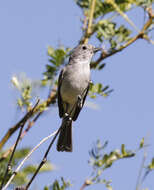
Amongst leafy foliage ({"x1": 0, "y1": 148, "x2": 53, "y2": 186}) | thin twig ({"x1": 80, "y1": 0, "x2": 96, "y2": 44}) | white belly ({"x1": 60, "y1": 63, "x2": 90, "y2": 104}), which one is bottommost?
leafy foliage ({"x1": 0, "y1": 148, "x2": 53, "y2": 186})

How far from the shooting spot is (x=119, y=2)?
9.34ft

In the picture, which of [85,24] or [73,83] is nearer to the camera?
[85,24]

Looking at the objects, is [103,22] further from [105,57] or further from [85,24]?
[105,57]

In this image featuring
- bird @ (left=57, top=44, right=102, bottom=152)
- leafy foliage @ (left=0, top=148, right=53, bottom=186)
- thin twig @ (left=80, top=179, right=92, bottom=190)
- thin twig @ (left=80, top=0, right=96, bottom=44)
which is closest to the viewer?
thin twig @ (left=80, top=179, right=92, bottom=190)

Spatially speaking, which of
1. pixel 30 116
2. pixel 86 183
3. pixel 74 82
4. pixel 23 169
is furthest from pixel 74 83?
pixel 86 183

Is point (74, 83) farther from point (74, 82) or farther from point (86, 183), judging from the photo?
point (86, 183)

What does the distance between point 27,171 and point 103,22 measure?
42.8 inches

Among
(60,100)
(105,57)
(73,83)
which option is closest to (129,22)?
(105,57)

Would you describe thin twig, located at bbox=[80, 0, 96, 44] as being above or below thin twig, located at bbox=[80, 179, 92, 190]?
above

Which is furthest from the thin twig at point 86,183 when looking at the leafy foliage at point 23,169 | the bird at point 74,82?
the bird at point 74,82

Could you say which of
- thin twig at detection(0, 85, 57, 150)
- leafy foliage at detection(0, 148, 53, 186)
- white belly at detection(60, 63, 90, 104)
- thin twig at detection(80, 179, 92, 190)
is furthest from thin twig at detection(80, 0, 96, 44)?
white belly at detection(60, 63, 90, 104)

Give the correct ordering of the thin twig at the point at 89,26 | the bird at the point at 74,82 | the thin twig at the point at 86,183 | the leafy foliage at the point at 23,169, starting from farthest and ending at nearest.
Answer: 1. the bird at the point at 74,82
2. the thin twig at the point at 89,26
3. the leafy foliage at the point at 23,169
4. the thin twig at the point at 86,183

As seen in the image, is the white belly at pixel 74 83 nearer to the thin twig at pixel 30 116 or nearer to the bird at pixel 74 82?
the bird at pixel 74 82

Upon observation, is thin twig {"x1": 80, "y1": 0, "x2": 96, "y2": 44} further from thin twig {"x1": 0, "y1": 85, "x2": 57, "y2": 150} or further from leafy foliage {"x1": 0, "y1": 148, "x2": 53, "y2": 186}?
leafy foliage {"x1": 0, "y1": 148, "x2": 53, "y2": 186}
